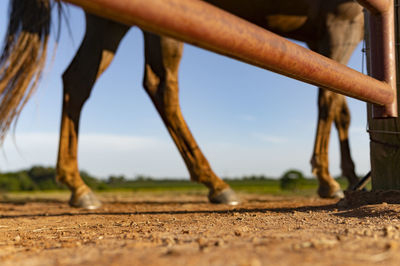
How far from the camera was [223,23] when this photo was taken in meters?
0.84

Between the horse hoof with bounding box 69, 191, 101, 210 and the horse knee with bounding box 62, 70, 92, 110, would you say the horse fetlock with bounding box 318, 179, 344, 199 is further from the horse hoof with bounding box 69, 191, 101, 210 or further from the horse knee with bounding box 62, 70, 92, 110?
the horse knee with bounding box 62, 70, 92, 110

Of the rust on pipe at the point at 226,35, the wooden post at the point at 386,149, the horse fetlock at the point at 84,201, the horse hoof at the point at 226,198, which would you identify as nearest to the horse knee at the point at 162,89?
the horse hoof at the point at 226,198

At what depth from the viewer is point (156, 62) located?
2684mm

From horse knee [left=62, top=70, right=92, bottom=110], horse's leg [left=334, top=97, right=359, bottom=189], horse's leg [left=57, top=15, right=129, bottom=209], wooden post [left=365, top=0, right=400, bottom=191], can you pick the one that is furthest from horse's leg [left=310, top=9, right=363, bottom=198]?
horse knee [left=62, top=70, right=92, bottom=110]

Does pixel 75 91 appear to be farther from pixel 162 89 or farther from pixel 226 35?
pixel 226 35

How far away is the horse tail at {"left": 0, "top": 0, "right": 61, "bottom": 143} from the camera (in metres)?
2.33

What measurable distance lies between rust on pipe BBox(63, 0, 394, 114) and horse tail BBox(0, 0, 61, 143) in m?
1.84

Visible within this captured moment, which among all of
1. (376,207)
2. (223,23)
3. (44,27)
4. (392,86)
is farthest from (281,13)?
(223,23)

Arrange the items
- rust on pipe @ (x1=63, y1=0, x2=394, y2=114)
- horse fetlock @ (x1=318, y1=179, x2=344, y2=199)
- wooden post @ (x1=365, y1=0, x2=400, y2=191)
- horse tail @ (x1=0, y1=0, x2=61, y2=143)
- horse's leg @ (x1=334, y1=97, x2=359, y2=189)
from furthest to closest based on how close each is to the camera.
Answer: horse's leg @ (x1=334, y1=97, x2=359, y2=189) < horse fetlock @ (x1=318, y1=179, x2=344, y2=199) < horse tail @ (x1=0, y1=0, x2=61, y2=143) < wooden post @ (x1=365, y1=0, x2=400, y2=191) < rust on pipe @ (x1=63, y1=0, x2=394, y2=114)

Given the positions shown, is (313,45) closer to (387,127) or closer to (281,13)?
(281,13)

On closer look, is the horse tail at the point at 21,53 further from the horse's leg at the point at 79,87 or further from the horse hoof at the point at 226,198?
the horse hoof at the point at 226,198

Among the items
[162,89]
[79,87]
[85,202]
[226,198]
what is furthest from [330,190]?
[79,87]

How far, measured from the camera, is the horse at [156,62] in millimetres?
2490

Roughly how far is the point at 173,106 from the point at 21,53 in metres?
1.06
